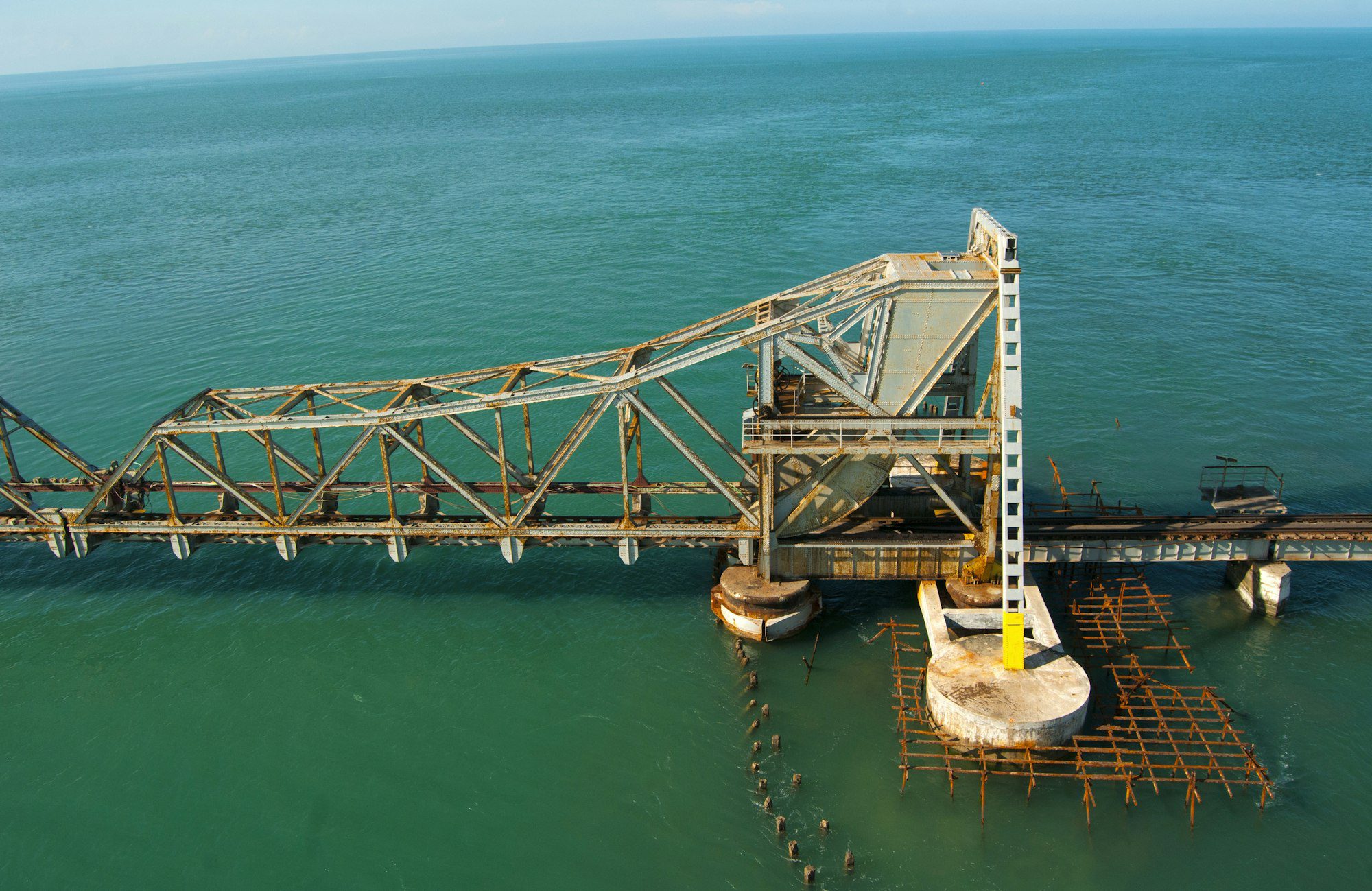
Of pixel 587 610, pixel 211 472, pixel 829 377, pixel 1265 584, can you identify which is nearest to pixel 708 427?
pixel 829 377

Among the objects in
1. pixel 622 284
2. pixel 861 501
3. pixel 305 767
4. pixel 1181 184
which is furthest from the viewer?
pixel 1181 184

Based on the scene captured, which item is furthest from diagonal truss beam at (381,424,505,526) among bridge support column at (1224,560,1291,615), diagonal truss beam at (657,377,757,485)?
bridge support column at (1224,560,1291,615)

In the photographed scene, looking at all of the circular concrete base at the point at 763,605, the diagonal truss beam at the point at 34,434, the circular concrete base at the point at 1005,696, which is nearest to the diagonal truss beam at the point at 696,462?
the circular concrete base at the point at 763,605

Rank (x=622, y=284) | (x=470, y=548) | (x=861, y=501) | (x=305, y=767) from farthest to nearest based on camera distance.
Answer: (x=622, y=284), (x=470, y=548), (x=861, y=501), (x=305, y=767)

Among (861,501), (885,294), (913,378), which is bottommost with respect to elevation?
(861,501)

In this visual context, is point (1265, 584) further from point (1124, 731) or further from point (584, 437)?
point (584, 437)

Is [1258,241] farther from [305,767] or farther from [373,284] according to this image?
[305,767]

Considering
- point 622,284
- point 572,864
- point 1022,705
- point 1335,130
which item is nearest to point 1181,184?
point 1335,130
